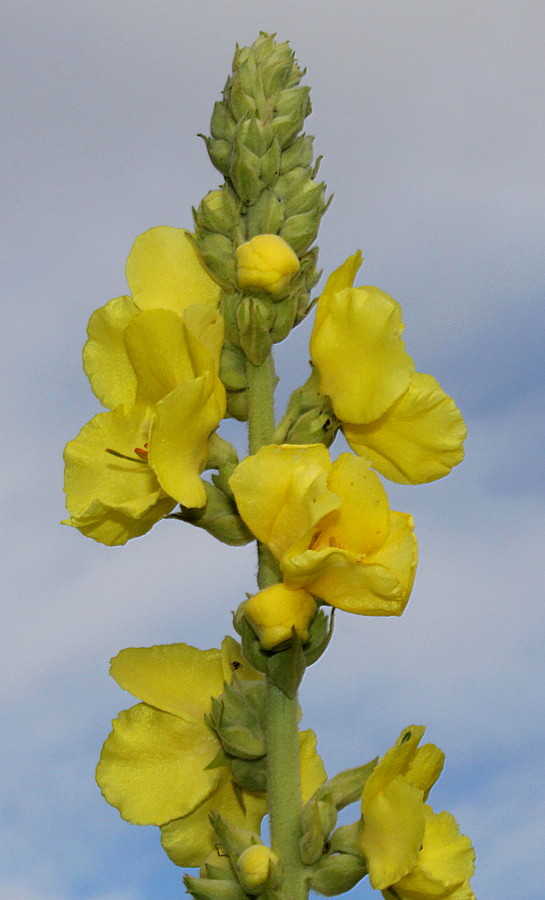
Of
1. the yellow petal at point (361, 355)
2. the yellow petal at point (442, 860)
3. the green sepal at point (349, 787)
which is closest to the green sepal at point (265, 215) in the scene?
the yellow petal at point (361, 355)

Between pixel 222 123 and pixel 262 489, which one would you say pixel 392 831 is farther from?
pixel 222 123

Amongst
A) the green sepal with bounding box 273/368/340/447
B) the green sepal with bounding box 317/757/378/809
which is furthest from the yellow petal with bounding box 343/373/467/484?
the green sepal with bounding box 317/757/378/809

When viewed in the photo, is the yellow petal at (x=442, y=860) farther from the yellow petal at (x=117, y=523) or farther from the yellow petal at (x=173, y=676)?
the yellow petal at (x=117, y=523)

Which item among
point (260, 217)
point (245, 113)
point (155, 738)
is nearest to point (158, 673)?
point (155, 738)

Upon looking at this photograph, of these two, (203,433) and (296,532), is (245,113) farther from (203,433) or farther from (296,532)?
(296,532)

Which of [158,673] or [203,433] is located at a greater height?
[203,433]

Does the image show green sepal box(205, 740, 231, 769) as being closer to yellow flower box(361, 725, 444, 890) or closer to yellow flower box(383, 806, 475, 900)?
yellow flower box(361, 725, 444, 890)
